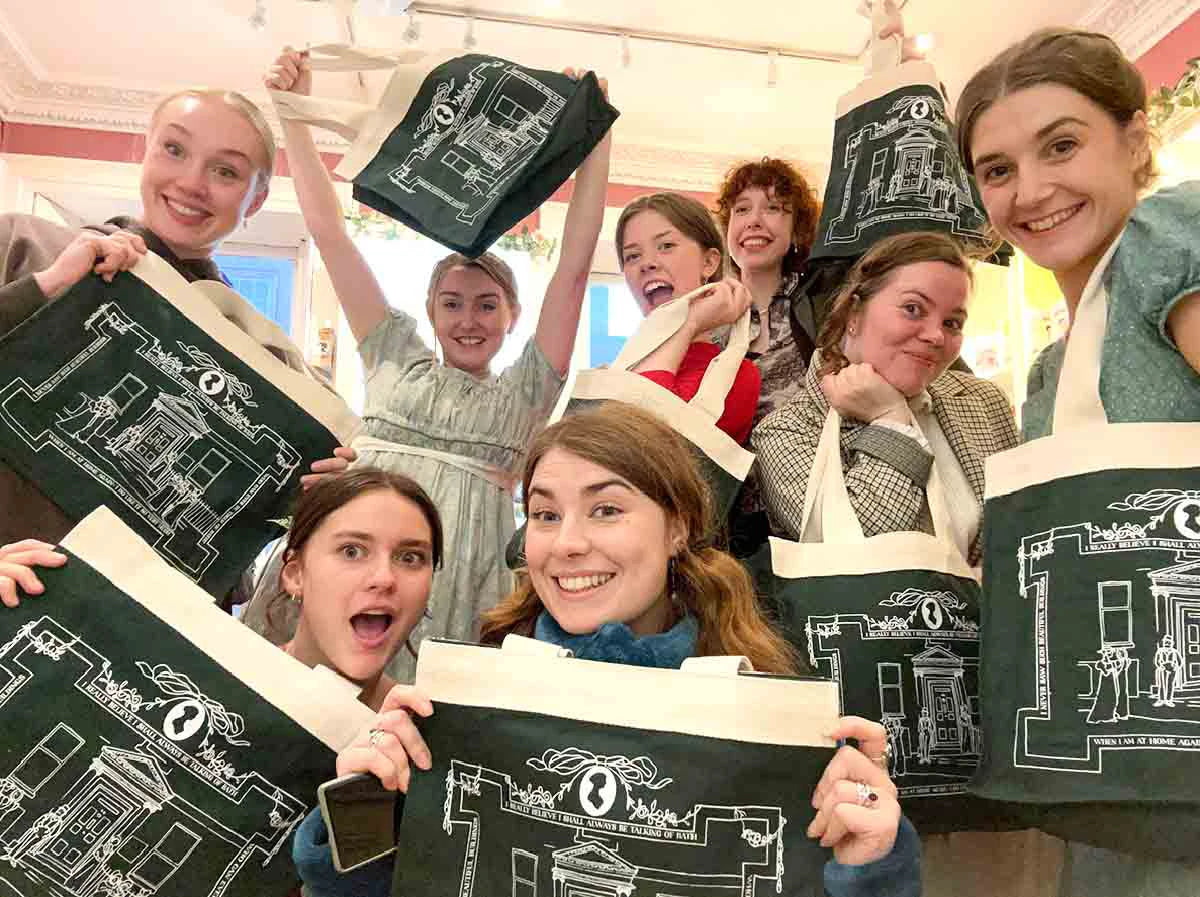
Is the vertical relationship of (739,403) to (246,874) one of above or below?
above

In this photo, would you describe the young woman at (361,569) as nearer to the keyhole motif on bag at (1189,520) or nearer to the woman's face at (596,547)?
the woman's face at (596,547)

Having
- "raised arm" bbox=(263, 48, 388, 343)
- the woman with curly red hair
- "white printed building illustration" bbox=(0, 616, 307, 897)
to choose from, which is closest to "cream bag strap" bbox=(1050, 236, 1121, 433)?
the woman with curly red hair

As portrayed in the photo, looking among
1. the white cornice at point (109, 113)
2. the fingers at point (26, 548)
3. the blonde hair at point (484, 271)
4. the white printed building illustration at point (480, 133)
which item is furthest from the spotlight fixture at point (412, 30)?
the fingers at point (26, 548)

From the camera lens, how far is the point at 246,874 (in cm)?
115

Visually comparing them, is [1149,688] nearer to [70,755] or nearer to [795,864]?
[795,864]

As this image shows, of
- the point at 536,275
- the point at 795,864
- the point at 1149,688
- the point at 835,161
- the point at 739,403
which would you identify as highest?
the point at 536,275

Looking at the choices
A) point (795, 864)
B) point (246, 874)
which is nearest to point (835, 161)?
point (795, 864)

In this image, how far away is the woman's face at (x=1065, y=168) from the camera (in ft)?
4.16

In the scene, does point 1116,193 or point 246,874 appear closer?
point 246,874

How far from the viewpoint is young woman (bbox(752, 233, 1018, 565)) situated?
4.84 feet

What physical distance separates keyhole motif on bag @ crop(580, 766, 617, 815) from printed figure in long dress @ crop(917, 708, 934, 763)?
0.55m

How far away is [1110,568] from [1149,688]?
5.1 inches

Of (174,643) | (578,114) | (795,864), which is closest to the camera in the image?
(795,864)

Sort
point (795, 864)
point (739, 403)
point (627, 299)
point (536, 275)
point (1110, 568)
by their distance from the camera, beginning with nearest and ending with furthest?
point (795, 864), point (1110, 568), point (739, 403), point (536, 275), point (627, 299)
